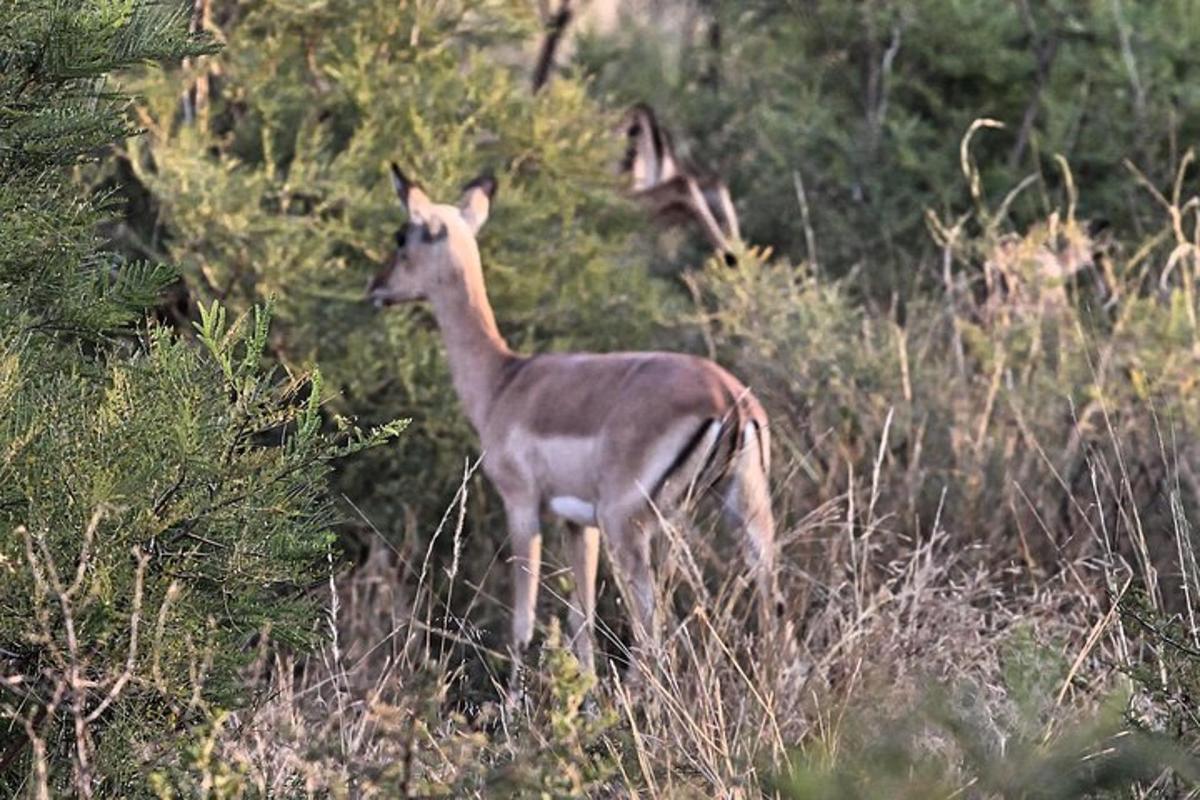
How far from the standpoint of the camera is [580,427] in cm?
603

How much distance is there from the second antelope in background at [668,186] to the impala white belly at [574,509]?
274cm

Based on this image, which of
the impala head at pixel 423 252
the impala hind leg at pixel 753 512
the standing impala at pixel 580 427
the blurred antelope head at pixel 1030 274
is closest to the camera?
the impala hind leg at pixel 753 512

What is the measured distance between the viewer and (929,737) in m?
3.26

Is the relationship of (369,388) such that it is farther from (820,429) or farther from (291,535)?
(291,535)

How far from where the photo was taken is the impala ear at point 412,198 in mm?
6449

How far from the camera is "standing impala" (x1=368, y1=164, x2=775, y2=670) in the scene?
Answer: 5707 mm

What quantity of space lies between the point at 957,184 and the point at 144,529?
6618 millimetres

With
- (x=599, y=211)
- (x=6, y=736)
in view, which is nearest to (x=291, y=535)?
(x=6, y=736)

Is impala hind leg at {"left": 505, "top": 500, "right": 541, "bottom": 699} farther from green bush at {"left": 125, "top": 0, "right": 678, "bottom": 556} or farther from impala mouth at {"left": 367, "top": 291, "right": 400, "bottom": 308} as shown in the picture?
impala mouth at {"left": 367, "top": 291, "right": 400, "bottom": 308}

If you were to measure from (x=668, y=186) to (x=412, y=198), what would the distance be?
8.45ft

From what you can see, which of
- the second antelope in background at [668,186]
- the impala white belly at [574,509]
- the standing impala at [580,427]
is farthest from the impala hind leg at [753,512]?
the second antelope in background at [668,186]

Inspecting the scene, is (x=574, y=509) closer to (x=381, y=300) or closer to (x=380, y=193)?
(x=381, y=300)

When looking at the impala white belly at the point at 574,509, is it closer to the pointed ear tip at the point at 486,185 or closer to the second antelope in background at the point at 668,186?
the pointed ear tip at the point at 486,185

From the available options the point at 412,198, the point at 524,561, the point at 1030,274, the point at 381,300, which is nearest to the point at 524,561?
the point at 524,561
